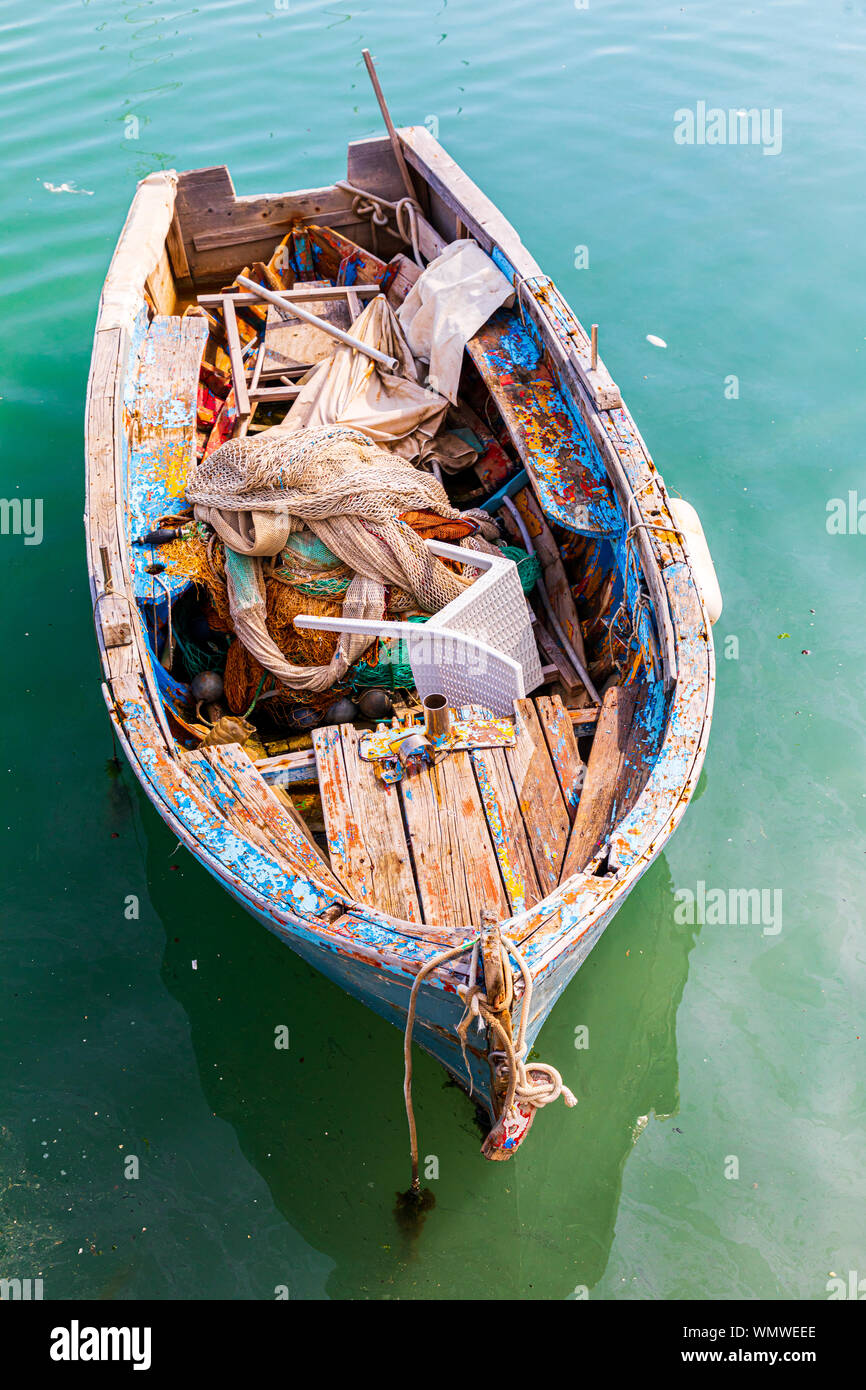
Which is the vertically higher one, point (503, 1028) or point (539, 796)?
point (539, 796)

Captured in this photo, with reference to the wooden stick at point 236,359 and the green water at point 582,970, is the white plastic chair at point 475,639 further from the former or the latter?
the wooden stick at point 236,359

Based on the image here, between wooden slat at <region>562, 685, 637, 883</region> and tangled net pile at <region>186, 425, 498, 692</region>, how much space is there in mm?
878

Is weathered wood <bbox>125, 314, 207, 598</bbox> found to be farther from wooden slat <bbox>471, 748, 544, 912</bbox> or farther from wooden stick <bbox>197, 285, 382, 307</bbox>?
wooden slat <bbox>471, 748, 544, 912</bbox>

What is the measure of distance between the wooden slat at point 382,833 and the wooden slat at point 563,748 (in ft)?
2.10

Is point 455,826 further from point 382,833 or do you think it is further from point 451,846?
point 382,833

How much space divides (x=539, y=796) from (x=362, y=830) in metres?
0.68

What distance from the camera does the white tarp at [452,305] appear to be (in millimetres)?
5559

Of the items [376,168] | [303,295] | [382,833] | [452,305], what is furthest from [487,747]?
[376,168]

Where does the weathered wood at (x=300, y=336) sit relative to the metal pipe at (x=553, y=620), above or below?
above

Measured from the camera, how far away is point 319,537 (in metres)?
4.48

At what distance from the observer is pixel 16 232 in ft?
29.4

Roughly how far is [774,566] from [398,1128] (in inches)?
154

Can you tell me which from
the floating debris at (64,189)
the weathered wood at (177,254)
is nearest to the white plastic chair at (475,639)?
the weathered wood at (177,254)

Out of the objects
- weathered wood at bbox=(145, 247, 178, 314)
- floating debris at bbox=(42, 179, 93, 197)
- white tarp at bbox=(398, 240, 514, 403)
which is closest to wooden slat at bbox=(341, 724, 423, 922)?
white tarp at bbox=(398, 240, 514, 403)
